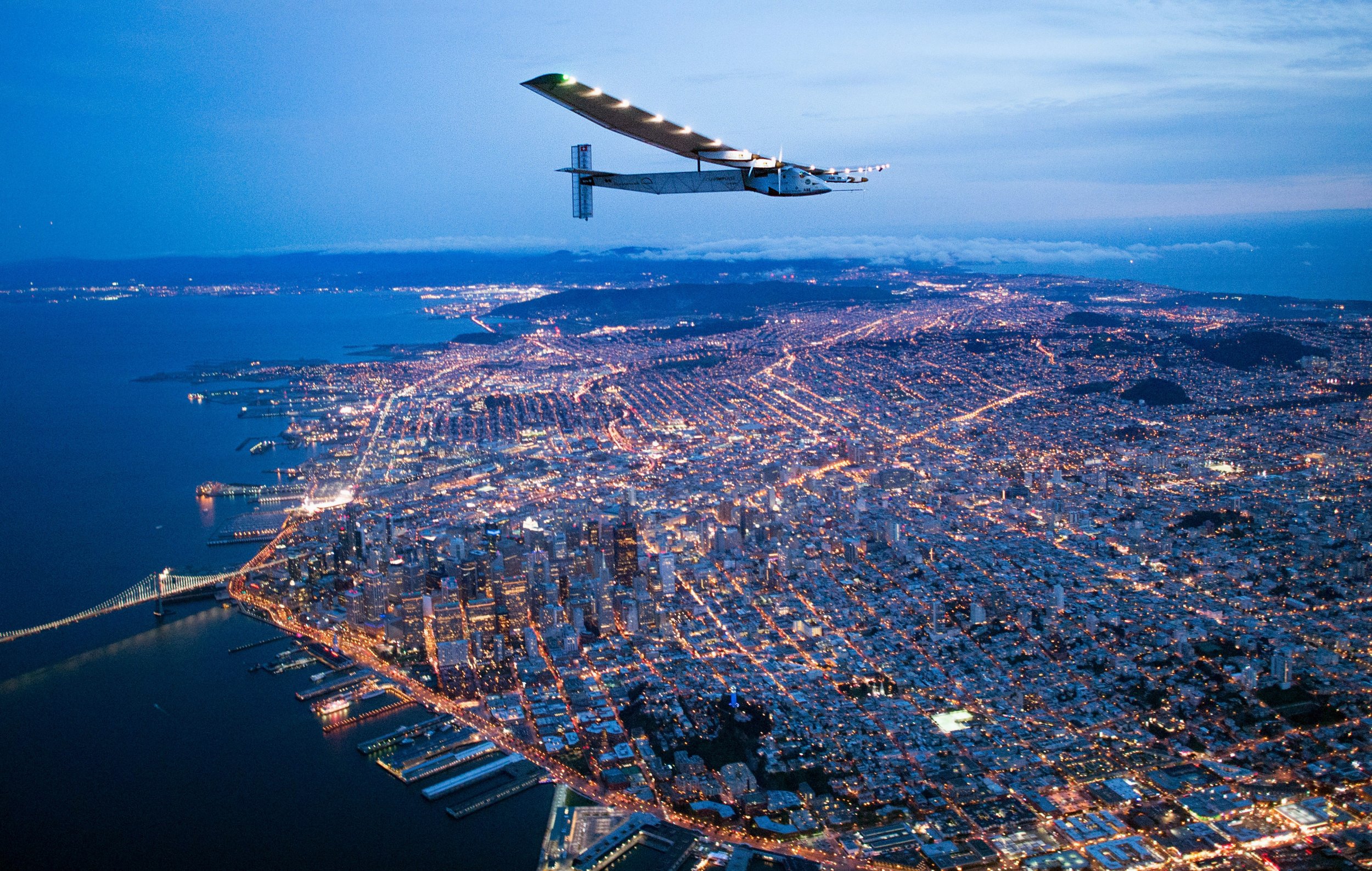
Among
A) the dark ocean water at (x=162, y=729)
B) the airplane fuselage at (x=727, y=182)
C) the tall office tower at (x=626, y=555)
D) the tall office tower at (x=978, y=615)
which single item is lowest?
the dark ocean water at (x=162, y=729)

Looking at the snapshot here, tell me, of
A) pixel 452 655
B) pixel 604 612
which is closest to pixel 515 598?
pixel 604 612

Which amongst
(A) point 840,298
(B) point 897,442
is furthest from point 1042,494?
(A) point 840,298

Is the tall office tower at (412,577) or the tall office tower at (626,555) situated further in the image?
the tall office tower at (626,555)

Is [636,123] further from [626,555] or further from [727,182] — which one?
[626,555]

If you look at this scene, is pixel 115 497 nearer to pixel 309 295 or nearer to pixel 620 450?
pixel 620 450

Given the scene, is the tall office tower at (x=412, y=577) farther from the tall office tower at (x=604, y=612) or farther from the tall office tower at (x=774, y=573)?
the tall office tower at (x=774, y=573)

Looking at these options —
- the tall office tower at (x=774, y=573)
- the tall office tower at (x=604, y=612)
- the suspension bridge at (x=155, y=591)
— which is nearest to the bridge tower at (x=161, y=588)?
the suspension bridge at (x=155, y=591)
